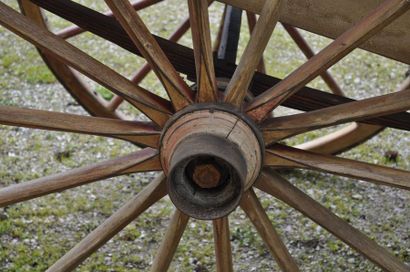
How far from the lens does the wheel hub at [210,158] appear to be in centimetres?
169

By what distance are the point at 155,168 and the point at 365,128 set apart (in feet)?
4.40

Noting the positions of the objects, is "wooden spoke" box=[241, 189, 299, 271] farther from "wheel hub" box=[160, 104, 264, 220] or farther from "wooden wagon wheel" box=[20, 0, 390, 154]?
"wooden wagon wheel" box=[20, 0, 390, 154]

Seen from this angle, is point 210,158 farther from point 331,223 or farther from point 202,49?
point 331,223

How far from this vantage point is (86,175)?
1.89 meters

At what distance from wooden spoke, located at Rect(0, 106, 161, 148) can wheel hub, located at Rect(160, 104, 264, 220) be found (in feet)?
0.18

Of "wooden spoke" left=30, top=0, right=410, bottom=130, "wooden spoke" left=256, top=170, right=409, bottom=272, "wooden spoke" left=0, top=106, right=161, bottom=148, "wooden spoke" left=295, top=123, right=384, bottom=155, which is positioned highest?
"wooden spoke" left=295, top=123, right=384, bottom=155

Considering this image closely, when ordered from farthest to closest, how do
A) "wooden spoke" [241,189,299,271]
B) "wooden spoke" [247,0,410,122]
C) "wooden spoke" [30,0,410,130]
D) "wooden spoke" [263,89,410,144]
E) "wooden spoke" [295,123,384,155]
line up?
"wooden spoke" [295,123,384,155], "wooden spoke" [30,0,410,130], "wooden spoke" [241,189,299,271], "wooden spoke" [263,89,410,144], "wooden spoke" [247,0,410,122]

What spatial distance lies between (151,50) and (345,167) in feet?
1.73

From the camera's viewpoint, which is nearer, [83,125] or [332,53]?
[332,53]

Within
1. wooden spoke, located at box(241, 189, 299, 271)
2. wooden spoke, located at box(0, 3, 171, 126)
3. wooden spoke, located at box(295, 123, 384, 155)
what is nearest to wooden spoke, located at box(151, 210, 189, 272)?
wooden spoke, located at box(241, 189, 299, 271)

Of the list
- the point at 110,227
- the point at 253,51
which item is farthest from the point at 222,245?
the point at 253,51

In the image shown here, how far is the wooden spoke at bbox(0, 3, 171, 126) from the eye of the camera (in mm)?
1822

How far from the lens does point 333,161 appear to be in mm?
1867

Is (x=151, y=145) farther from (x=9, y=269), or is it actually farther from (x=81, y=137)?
(x=81, y=137)
